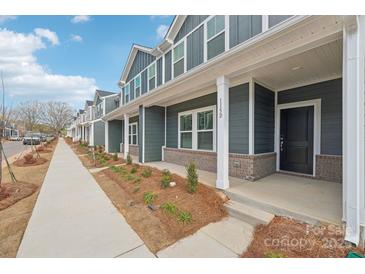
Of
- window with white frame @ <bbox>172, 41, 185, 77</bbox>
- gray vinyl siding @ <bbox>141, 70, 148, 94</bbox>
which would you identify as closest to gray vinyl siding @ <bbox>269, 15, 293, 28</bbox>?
window with white frame @ <bbox>172, 41, 185, 77</bbox>

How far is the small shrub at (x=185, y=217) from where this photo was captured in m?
3.23

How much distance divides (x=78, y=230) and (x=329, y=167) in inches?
245

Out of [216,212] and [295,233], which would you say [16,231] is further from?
[295,233]

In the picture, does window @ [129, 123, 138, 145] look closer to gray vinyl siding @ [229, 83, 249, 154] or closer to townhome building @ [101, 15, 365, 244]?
townhome building @ [101, 15, 365, 244]

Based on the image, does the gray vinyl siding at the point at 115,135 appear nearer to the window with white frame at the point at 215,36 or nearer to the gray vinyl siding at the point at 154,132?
the gray vinyl siding at the point at 154,132

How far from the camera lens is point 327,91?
493 centimetres

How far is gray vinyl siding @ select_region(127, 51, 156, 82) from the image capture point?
1026 cm

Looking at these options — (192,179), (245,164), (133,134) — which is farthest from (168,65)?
(192,179)

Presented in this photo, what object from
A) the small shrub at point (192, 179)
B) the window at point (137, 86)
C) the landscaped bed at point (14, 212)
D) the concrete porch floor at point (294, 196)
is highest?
the window at point (137, 86)

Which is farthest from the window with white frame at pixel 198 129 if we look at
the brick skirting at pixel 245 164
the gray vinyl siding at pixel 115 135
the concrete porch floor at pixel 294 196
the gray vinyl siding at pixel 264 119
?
the gray vinyl siding at pixel 115 135

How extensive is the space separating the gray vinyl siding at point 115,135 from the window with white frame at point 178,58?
32.1 ft

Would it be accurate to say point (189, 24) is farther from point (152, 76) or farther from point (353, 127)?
point (353, 127)
